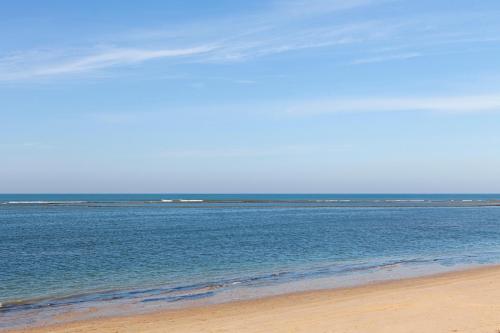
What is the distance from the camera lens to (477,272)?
27469 mm

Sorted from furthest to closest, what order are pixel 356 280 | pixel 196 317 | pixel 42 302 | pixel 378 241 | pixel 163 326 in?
pixel 378 241, pixel 356 280, pixel 42 302, pixel 196 317, pixel 163 326

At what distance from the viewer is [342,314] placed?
1770 cm

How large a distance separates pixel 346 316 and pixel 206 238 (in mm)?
32842

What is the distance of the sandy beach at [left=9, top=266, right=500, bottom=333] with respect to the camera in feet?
52.3

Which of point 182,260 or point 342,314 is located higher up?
point 342,314

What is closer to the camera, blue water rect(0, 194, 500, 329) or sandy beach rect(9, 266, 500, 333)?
Answer: sandy beach rect(9, 266, 500, 333)

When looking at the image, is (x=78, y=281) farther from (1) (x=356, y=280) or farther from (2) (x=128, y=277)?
(1) (x=356, y=280)

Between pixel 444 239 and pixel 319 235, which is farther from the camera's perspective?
pixel 319 235

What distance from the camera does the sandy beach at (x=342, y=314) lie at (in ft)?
52.3

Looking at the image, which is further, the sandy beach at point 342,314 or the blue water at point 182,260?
the blue water at point 182,260

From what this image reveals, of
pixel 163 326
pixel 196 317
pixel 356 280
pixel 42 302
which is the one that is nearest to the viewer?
pixel 163 326

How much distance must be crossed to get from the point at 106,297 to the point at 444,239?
35250 millimetres

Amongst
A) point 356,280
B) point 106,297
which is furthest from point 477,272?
point 106,297

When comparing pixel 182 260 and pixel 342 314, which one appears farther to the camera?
pixel 182 260
